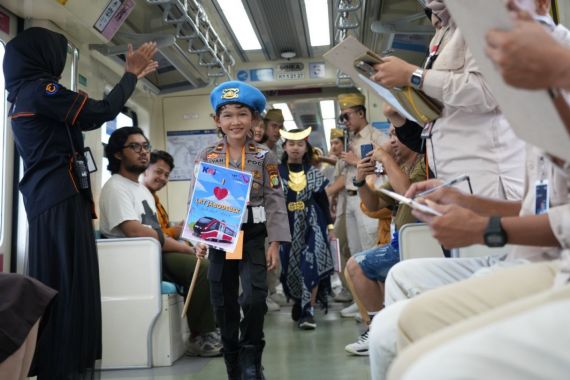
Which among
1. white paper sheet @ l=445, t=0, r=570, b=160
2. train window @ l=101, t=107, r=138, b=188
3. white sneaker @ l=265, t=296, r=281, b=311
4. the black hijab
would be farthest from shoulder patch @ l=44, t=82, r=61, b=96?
white sneaker @ l=265, t=296, r=281, b=311

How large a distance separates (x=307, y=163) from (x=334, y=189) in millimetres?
835

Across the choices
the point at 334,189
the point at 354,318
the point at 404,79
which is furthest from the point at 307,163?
the point at 404,79

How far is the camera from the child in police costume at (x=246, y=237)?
3.10 metres

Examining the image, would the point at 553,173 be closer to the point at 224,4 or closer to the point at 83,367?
the point at 83,367

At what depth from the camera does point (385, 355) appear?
5.20 ft

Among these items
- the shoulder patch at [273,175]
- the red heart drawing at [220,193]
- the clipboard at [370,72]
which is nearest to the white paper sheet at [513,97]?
the clipboard at [370,72]

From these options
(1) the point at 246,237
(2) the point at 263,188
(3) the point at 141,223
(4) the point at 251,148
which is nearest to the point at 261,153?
(4) the point at 251,148

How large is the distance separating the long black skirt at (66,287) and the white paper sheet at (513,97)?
237 centimetres

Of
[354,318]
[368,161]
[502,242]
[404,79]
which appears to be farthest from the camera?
[354,318]

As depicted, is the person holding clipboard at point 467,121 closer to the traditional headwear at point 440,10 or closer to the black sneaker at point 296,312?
the traditional headwear at point 440,10

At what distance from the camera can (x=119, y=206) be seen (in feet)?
14.4

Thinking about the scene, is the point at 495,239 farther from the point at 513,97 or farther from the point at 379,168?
the point at 379,168

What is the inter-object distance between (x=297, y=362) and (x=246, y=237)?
1194 millimetres

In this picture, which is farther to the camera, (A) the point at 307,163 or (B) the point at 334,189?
(B) the point at 334,189
